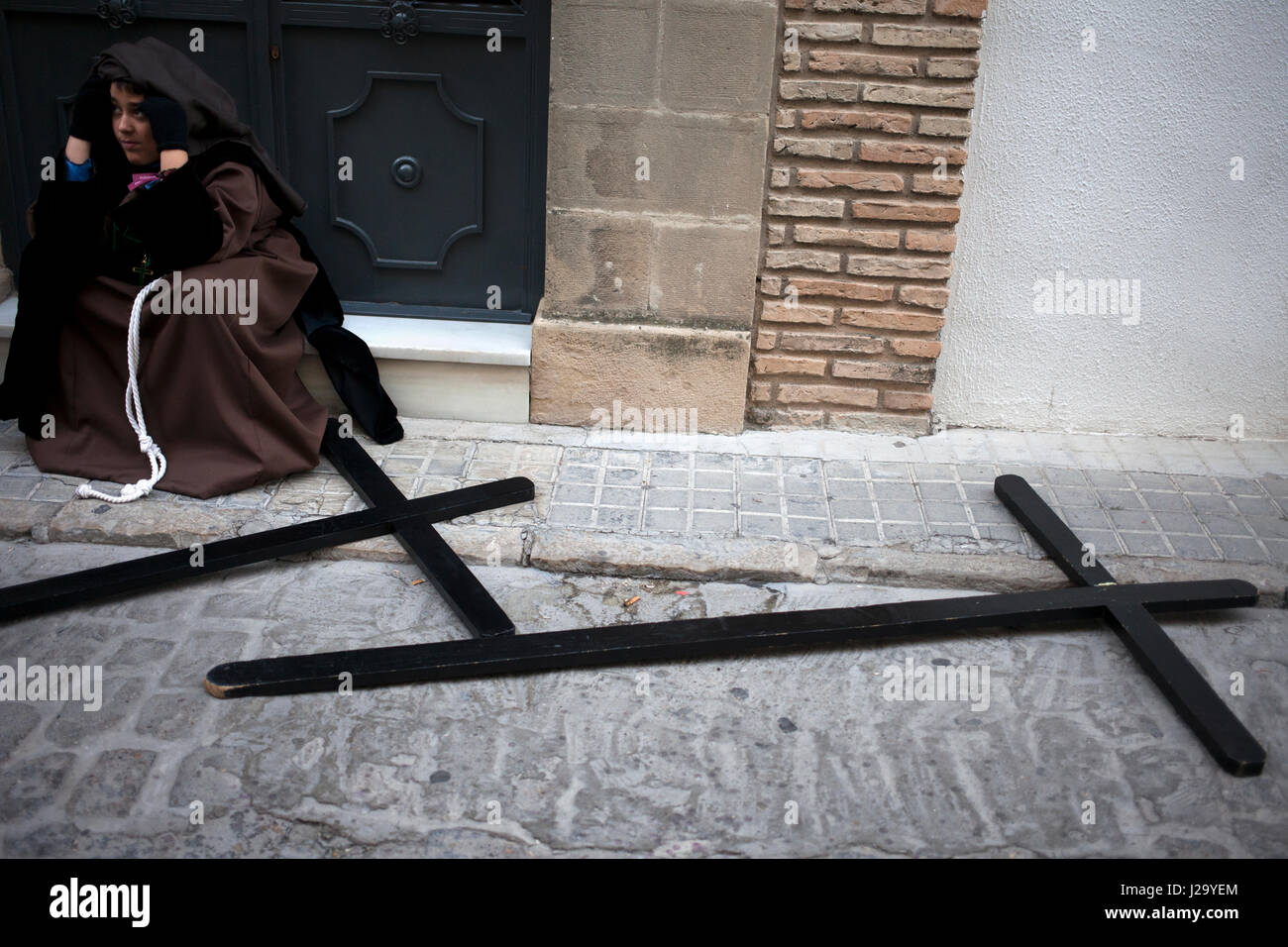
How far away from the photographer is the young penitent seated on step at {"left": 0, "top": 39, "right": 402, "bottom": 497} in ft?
12.3

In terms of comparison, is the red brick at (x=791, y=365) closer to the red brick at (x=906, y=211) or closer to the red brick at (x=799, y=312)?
the red brick at (x=799, y=312)

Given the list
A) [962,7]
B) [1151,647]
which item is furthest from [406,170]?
[1151,647]

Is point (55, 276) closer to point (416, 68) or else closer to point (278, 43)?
point (278, 43)

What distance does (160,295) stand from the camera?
381 centimetres

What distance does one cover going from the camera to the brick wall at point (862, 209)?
3992 mm

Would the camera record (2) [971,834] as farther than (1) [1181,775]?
No

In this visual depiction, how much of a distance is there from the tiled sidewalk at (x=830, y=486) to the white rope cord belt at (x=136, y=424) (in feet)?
0.16

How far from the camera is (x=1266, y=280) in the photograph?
442 cm

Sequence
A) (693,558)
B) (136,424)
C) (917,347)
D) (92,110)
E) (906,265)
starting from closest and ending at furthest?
1. (693,558)
2. (92,110)
3. (136,424)
4. (906,265)
5. (917,347)

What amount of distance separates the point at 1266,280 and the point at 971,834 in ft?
9.37

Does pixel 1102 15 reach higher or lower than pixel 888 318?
higher

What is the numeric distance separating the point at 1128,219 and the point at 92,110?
3669 mm

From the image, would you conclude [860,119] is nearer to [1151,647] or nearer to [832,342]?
[832,342]

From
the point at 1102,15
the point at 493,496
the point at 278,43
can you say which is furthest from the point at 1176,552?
the point at 278,43
